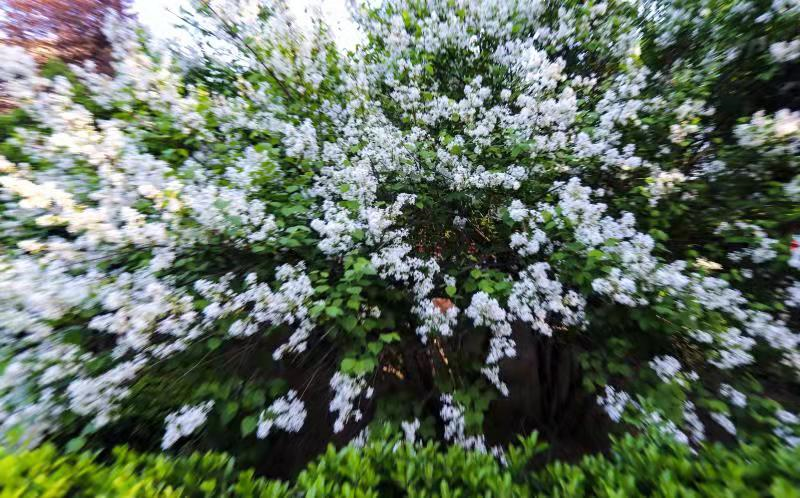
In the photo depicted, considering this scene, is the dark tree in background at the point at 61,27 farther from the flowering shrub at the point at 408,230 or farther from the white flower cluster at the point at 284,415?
the white flower cluster at the point at 284,415

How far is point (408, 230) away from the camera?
11.7 feet

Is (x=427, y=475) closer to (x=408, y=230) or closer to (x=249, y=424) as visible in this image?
(x=249, y=424)

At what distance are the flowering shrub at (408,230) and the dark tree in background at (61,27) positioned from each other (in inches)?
41.8

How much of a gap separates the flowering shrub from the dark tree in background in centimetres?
106

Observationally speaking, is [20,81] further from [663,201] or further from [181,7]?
[663,201]

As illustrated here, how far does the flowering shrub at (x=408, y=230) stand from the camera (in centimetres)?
271

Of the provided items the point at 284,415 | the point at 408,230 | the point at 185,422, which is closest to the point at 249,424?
the point at 284,415

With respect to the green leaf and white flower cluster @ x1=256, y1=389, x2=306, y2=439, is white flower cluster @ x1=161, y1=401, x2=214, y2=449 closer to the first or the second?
the green leaf

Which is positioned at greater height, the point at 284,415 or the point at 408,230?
the point at 408,230

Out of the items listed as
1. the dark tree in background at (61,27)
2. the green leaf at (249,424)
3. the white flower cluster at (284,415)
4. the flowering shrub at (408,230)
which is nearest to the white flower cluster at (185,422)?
the flowering shrub at (408,230)

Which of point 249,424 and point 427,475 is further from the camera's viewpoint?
point 249,424

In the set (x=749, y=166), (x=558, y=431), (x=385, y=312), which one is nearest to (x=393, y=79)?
(x=385, y=312)

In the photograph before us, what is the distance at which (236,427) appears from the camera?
3641 mm

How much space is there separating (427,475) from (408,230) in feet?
7.39
